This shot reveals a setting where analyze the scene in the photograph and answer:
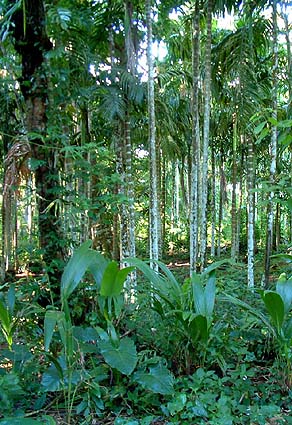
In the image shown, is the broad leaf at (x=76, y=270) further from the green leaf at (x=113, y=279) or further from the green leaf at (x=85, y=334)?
the green leaf at (x=85, y=334)

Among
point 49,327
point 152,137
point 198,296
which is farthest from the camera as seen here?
point 152,137

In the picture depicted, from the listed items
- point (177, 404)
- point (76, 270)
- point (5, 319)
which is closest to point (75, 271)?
point (76, 270)

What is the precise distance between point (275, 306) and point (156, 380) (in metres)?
0.86

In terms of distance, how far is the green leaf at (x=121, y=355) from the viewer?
209 cm

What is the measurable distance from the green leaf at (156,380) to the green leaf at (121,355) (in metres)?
0.14

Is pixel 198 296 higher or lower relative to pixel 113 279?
lower

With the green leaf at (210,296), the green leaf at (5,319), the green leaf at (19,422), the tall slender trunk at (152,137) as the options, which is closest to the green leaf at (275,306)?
the green leaf at (210,296)

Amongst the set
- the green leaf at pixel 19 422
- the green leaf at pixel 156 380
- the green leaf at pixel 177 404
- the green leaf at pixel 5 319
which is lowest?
the green leaf at pixel 177 404

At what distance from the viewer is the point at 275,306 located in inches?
95.6

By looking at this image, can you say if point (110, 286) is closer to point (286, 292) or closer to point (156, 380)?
point (156, 380)

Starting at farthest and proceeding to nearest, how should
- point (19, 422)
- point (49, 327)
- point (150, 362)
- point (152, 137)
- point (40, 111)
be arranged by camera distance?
point (152, 137), point (40, 111), point (150, 362), point (49, 327), point (19, 422)

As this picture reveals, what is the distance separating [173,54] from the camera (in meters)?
8.18

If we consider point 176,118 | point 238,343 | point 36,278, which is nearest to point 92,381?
point 238,343

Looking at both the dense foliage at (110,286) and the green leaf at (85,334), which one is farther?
the green leaf at (85,334)
